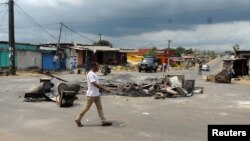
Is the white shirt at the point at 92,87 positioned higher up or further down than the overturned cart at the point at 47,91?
higher up

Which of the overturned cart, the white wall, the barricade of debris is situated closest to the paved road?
the overturned cart

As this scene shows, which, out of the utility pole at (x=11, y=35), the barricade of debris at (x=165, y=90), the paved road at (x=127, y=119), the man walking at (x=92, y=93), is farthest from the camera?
the utility pole at (x=11, y=35)

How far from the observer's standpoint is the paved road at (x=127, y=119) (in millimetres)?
10289

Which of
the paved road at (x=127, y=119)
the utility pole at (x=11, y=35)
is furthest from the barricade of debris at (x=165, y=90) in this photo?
the utility pole at (x=11, y=35)

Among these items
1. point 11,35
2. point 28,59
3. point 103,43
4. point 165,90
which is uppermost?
point 103,43

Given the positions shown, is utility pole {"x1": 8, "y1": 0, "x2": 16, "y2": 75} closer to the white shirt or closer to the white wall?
the white wall

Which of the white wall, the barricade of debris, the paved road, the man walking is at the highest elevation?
the white wall

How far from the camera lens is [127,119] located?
12836mm

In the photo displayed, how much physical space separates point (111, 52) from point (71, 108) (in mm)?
61734

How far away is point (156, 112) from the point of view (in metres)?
14.6

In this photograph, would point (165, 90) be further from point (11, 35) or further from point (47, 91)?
point (11, 35)

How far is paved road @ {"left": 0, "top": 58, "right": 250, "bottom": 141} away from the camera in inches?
405

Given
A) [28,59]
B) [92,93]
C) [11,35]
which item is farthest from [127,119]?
A: [28,59]

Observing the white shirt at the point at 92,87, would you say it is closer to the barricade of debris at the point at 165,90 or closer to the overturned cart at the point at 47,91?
the overturned cart at the point at 47,91
